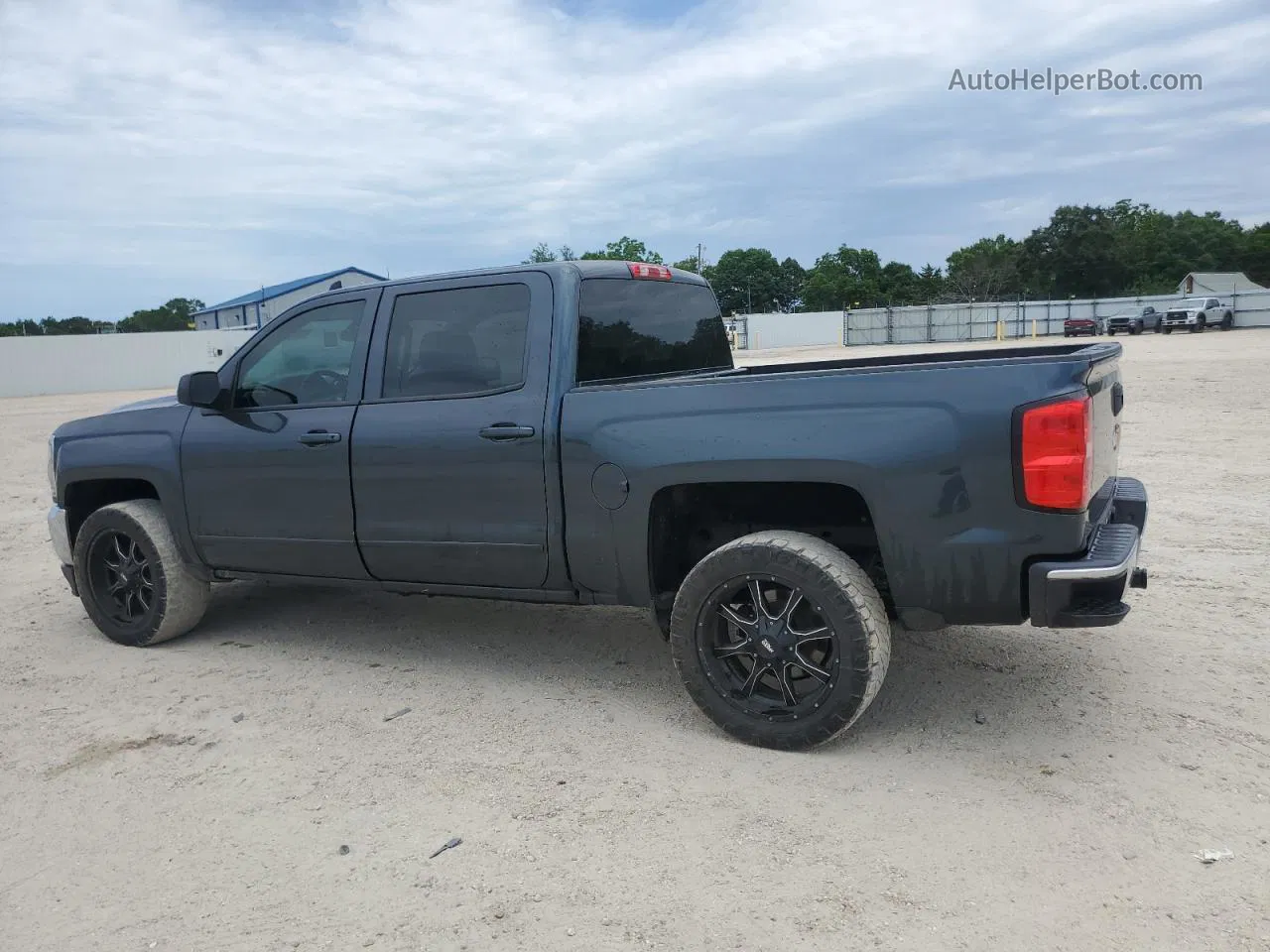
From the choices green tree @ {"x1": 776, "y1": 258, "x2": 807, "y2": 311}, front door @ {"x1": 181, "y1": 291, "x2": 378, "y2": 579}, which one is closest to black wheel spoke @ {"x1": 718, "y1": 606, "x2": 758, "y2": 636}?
front door @ {"x1": 181, "y1": 291, "x2": 378, "y2": 579}

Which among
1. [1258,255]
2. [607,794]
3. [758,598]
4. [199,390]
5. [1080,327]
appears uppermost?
[1258,255]

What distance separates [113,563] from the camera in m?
5.27

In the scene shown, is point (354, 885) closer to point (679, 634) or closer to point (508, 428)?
point (679, 634)

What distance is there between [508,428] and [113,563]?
266cm

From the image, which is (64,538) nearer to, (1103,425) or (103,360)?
(1103,425)

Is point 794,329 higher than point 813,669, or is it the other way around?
point 813,669

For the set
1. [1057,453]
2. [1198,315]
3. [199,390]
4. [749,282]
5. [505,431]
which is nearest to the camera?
[1057,453]

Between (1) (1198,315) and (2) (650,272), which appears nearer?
(2) (650,272)

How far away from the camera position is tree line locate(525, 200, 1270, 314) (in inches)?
3196

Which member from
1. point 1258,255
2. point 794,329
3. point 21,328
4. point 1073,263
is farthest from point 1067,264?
point 21,328

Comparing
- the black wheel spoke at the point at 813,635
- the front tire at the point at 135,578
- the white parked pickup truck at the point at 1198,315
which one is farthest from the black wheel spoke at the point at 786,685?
the white parked pickup truck at the point at 1198,315

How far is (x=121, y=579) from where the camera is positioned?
5215mm

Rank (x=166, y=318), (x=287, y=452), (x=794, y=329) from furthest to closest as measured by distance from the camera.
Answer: (x=166, y=318), (x=794, y=329), (x=287, y=452)

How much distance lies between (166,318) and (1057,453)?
85609 millimetres
